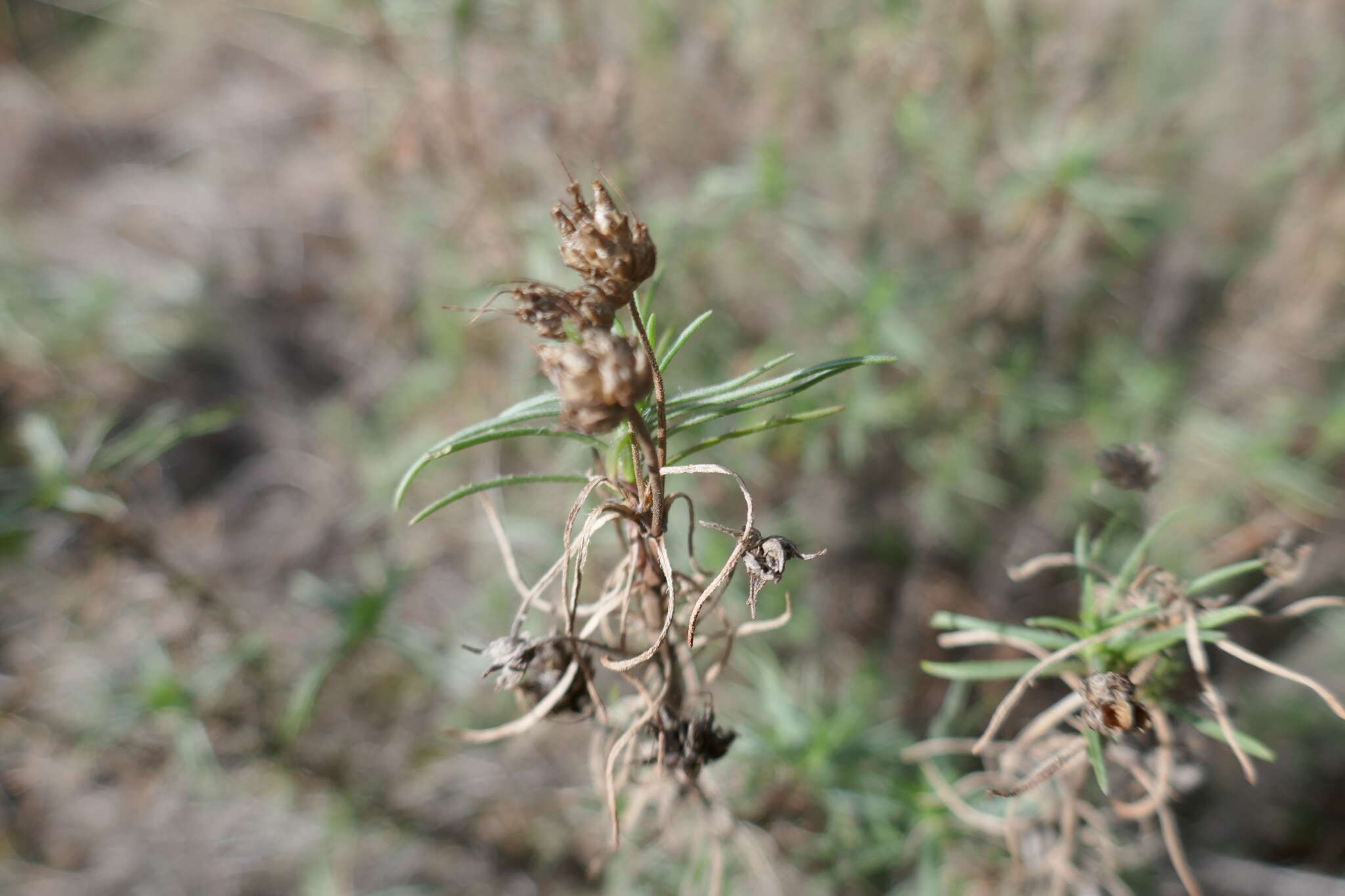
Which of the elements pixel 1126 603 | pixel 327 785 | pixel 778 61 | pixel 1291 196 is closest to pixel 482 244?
pixel 778 61

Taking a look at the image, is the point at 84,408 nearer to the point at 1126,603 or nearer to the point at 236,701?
the point at 236,701

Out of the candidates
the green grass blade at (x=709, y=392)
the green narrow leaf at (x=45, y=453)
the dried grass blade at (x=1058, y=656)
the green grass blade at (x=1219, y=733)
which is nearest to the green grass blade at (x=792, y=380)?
the green grass blade at (x=709, y=392)

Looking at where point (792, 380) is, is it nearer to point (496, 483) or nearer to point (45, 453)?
point (496, 483)

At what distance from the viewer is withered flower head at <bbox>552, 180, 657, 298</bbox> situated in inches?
27.9

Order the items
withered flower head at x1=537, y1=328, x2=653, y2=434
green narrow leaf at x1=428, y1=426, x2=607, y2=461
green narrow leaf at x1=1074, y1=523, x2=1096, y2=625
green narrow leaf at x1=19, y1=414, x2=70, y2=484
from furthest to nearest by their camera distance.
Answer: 1. green narrow leaf at x1=19, y1=414, x2=70, y2=484
2. green narrow leaf at x1=1074, y1=523, x2=1096, y2=625
3. green narrow leaf at x1=428, y1=426, x2=607, y2=461
4. withered flower head at x1=537, y1=328, x2=653, y2=434

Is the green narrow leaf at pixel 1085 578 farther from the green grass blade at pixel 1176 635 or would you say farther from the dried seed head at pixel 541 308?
the dried seed head at pixel 541 308

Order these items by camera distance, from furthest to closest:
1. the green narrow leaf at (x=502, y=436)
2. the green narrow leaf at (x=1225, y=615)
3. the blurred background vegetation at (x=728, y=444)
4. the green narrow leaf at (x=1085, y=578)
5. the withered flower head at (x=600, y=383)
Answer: the blurred background vegetation at (x=728, y=444)
the green narrow leaf at (x=1085, y=578)
the green narrow leaf at (x=1225, y=615)
the green narrow leaf at (x=502, y=436)
the withered flower head at (x=600, y=383)

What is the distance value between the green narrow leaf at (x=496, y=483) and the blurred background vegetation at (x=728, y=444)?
91cm

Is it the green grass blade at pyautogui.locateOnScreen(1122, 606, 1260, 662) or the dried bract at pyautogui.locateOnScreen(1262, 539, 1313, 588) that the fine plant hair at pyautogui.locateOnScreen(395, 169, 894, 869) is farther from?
the dried bract at pyautogui.locateOnScreen(1262, 539, 1313, 588)

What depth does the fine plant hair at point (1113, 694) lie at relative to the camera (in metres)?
0.93

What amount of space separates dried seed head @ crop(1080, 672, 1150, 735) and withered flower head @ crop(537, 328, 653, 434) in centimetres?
65

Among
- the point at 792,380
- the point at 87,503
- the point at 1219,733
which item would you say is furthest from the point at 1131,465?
the point at 87,503

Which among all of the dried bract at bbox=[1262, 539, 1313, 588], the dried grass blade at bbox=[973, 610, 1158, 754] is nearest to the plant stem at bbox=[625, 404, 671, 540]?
the dried grass blade at bbox=[973, 610, 1158, 754]

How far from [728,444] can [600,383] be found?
1932 millimetres
